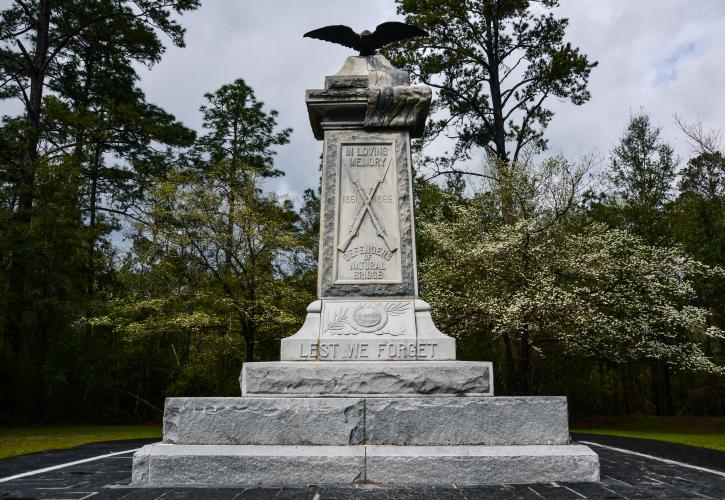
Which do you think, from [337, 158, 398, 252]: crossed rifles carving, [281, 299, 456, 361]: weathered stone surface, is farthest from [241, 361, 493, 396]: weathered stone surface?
[337, 158, 398, 252]: crossed rifles carving

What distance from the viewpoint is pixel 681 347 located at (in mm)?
16094

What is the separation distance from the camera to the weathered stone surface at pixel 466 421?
512 centimetres

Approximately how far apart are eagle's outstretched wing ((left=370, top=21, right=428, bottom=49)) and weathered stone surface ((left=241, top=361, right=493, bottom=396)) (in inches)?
163

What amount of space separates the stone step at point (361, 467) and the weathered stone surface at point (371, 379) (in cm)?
63

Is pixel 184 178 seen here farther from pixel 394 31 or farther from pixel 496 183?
pixel 394 31

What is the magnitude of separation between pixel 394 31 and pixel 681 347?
43.8 feet

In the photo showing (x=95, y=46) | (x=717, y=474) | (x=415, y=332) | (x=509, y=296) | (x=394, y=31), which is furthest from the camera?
(x=95, y=46)

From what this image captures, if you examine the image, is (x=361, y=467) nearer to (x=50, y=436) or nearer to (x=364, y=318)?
(x=364, y=318)

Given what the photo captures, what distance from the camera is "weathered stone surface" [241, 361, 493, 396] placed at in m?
5.45

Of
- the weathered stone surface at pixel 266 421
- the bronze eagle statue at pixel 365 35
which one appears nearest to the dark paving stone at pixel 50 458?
the weathered stone surface at pixel 266 421

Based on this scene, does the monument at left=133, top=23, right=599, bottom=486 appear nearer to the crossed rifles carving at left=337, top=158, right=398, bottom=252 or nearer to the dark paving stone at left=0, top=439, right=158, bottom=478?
the crossed rifles carving at left=337, top=158, right=398, bottom=252

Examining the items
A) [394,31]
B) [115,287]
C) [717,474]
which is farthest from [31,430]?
[717,474]

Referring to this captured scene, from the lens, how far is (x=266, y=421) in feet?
16.9

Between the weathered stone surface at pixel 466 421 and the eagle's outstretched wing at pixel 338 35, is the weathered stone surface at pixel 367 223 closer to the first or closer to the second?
the eagle's outstretched wing at pixel 338 35
